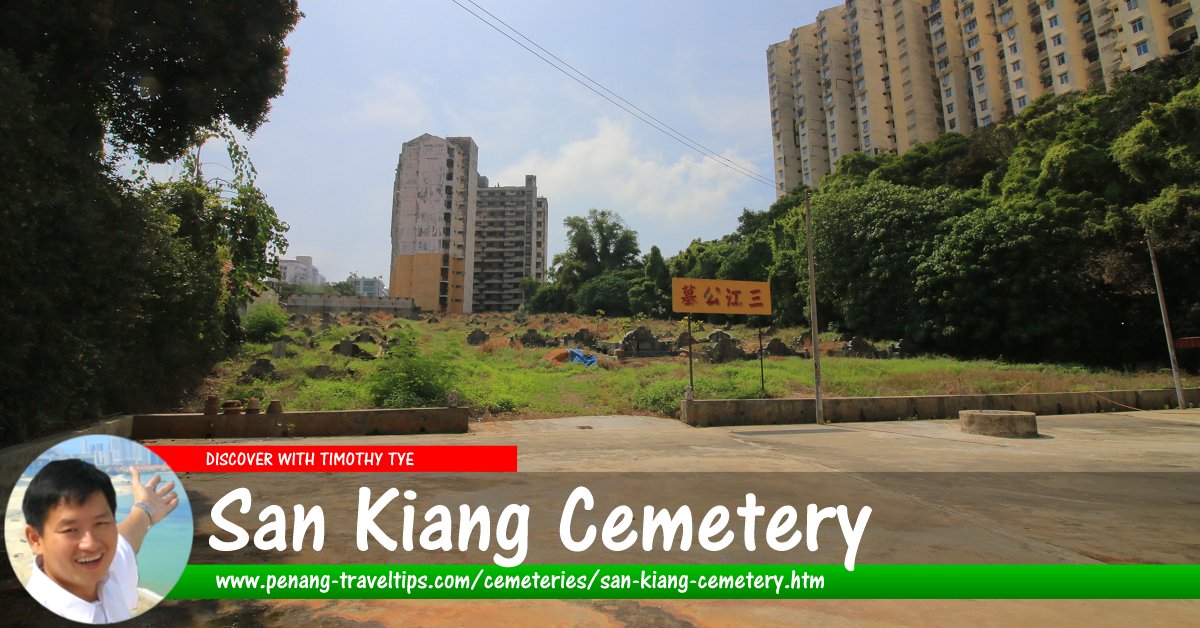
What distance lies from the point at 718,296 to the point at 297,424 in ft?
36.0

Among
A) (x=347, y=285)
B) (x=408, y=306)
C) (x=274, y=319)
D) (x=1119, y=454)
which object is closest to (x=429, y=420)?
(x=1119, y=454)

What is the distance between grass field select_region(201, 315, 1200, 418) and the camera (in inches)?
570

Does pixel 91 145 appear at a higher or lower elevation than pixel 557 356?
higher

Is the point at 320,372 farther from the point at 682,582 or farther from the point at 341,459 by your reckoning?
the point at 682,582

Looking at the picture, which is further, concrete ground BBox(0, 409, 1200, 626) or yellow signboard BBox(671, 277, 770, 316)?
yellow signboard BBox(671, 277, 770, 316)

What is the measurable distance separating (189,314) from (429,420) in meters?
5.35

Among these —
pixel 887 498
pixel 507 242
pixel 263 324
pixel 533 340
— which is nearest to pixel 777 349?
pixel 533 340

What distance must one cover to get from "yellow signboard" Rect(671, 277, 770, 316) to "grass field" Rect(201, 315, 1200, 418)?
7.62ft

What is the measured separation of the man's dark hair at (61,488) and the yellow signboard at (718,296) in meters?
13.8

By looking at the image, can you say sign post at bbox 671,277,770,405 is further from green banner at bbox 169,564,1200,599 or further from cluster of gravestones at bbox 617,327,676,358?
green banner at bbox 169,564,1200,599

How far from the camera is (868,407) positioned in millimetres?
14695

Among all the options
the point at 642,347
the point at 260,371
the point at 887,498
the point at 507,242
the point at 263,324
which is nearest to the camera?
Result: the point at 887,498

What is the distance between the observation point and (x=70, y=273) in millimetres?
5590

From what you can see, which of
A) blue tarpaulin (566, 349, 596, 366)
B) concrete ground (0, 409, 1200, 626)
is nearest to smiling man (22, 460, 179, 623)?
concrete ground (0, 409, 1200, 626)
